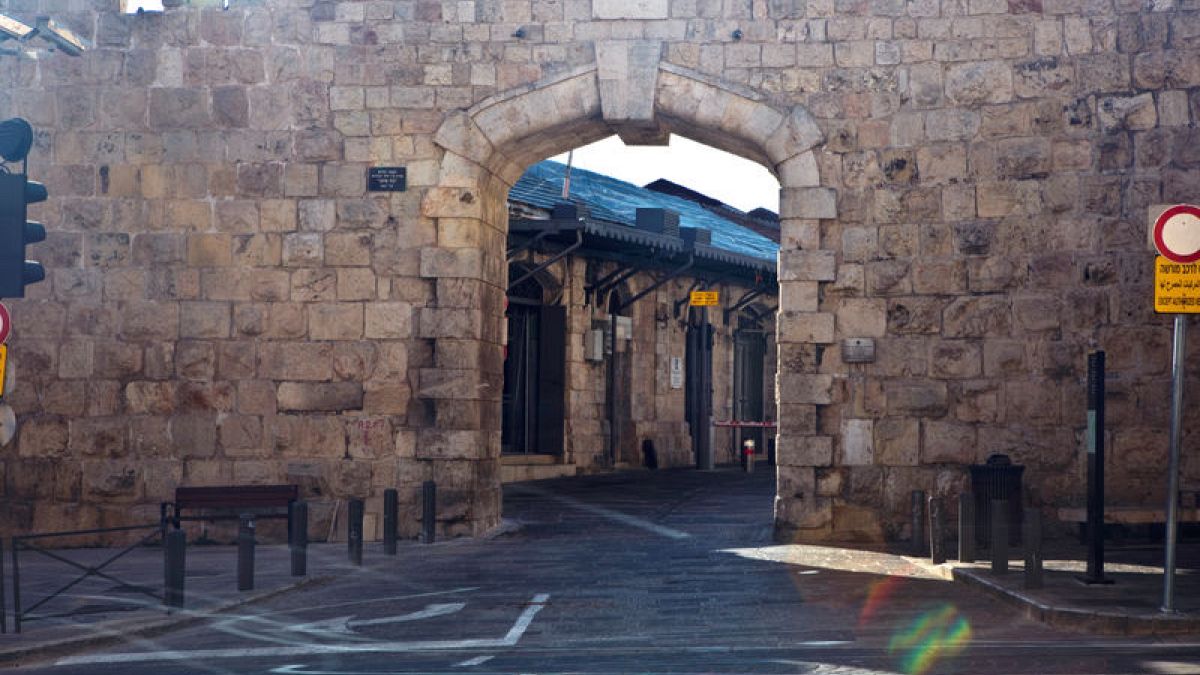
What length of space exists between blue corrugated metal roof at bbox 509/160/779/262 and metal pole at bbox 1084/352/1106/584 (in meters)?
13.5

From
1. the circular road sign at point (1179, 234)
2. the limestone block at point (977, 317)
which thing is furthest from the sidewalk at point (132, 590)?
the circular road sign at point (1179, 234)

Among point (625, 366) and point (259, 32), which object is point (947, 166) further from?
point (625, 366)

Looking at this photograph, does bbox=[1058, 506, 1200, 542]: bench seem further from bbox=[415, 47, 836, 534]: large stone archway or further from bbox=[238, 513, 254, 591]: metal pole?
bbox=[238, 513, 254, 591]: metal pole

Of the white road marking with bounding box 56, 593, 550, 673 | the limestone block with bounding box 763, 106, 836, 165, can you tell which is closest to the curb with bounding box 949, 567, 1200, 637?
the white road marking with bounding box 56, 593, 550, 673

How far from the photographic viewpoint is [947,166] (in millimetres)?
13641

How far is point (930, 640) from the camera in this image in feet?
26.3

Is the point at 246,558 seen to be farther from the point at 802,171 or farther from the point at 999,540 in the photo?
the point at 802,171

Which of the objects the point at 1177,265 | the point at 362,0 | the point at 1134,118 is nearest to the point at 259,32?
the point at 362,0

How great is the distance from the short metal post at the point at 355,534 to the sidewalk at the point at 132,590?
0.32ft

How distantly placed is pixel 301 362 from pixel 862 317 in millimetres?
5207

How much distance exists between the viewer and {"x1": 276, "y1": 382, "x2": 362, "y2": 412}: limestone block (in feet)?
46.5

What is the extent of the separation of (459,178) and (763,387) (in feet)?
65.8

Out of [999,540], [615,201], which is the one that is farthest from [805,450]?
[615,201]

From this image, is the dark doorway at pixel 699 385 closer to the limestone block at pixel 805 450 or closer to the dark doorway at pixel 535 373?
the dark doorway at pixel 535 373
